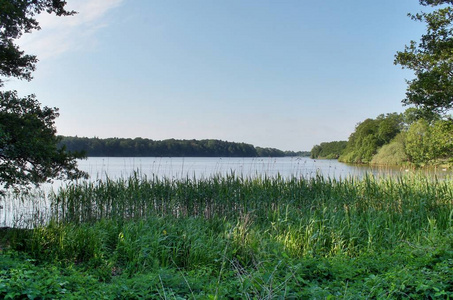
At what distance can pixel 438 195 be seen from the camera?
8.31 m

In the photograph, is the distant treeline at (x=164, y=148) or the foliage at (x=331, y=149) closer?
the distant treeline at (x=164, y=148)

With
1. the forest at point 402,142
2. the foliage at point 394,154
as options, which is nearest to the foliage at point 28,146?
the forest at point 402,142

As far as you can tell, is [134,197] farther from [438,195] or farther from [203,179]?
[438,195]

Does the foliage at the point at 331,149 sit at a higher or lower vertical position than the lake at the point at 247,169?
higher

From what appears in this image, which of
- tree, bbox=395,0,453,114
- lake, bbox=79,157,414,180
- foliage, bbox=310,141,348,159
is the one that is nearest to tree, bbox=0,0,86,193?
lake, bbox=79,157,414,180

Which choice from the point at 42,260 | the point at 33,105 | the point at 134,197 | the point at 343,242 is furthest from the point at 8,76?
the point at 343,242

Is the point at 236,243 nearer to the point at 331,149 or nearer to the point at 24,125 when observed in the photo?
the point at 24,125

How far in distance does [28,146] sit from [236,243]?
14.8 ft

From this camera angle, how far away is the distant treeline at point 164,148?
24.2 metres

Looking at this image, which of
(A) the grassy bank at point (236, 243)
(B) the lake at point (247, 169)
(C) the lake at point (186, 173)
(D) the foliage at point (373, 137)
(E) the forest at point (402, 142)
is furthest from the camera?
(D) the foliage at point (373, 137)

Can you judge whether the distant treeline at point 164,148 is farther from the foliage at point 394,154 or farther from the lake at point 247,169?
the foliage at point 394,154

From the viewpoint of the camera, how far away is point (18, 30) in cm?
782

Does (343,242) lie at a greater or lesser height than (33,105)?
lesser

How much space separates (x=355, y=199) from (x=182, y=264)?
4796mm
